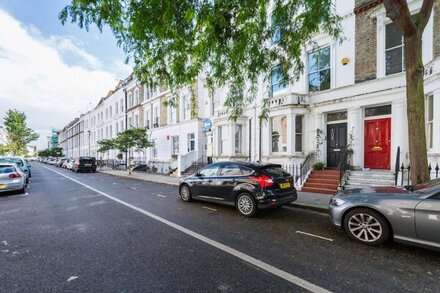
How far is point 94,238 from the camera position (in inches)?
197

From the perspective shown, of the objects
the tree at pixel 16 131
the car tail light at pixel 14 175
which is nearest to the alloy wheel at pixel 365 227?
the car tail light at pixel 14 175

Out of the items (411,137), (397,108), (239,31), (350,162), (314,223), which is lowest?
(314,223)

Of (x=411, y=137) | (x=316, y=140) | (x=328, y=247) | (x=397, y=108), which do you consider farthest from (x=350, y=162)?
(x=328, y=247)

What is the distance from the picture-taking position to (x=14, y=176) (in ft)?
35.5

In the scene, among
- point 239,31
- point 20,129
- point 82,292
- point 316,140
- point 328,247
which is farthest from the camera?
point 20,129

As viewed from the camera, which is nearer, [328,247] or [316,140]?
[328,247]

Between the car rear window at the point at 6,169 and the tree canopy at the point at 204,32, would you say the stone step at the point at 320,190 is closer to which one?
the tree canopy at the point at 204,32

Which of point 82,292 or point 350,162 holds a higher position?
point 350,162

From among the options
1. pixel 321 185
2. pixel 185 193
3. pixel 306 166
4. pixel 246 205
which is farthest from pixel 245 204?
pixel 306 166

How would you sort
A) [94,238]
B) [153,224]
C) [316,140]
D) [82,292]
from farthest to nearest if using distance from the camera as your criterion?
[316,140], [153,224], [94,238], [82,292]

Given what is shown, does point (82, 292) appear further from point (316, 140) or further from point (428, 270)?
point (316, 140)

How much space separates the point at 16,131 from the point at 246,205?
70090mm

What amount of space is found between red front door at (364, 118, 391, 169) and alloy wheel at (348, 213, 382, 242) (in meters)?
6.74

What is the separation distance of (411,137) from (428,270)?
312 cm
